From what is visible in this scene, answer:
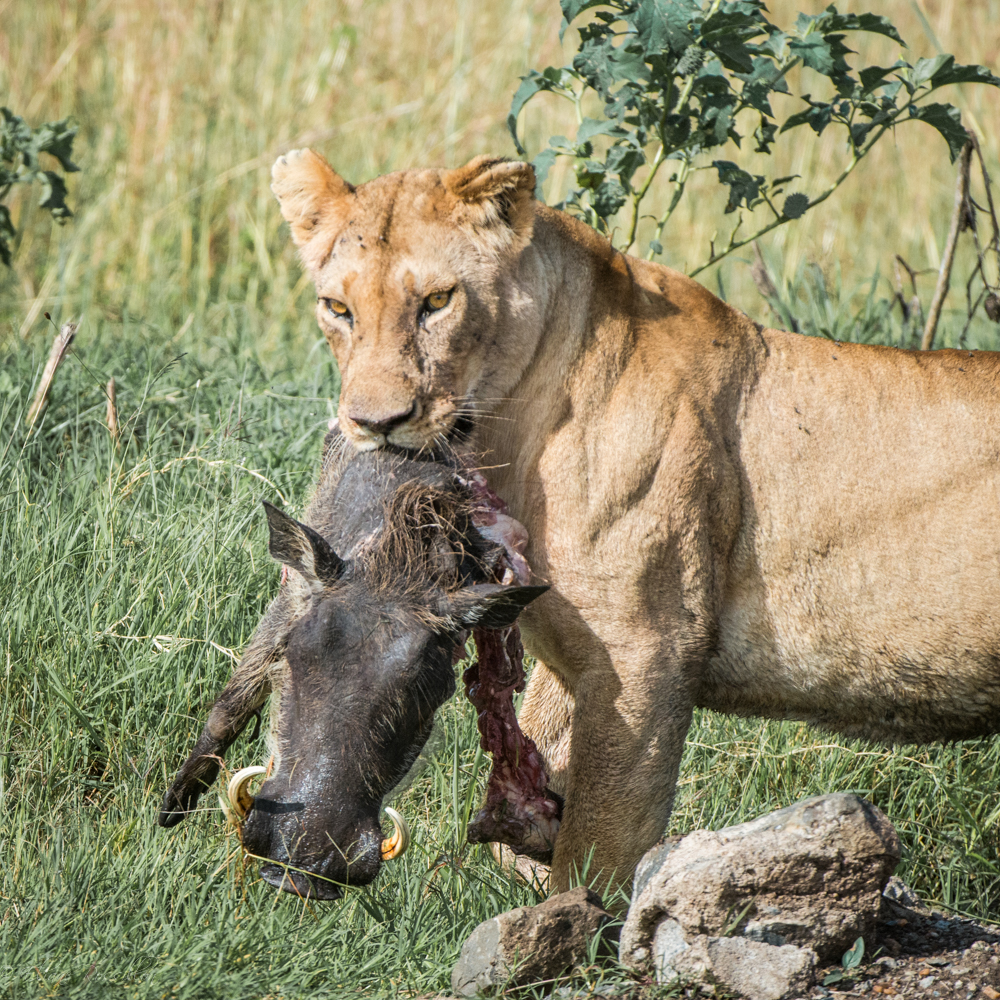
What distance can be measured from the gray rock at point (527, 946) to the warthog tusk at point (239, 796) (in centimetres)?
58

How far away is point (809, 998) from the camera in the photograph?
2.72m

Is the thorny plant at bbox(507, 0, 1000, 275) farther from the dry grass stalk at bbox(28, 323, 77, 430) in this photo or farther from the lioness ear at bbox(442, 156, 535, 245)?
the dry grass stalk at bbox(28, 323, 77, 430)

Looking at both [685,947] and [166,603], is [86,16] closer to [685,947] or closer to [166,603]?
[166,603]

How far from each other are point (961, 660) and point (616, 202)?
2098 mm

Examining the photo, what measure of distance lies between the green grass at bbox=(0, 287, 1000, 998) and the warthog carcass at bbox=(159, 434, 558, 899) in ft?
0.89

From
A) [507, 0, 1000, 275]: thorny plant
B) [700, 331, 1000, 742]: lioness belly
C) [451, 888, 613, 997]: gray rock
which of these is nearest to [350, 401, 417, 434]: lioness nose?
[700, 331, 1000, 742]: lioness belly

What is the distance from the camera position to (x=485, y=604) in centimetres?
288

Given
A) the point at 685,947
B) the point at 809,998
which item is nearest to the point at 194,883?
the point at 685,947

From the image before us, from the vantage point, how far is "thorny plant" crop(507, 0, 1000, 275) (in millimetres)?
3980

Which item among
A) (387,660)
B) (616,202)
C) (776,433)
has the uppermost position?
(616,202)

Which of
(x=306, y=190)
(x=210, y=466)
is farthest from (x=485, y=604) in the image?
(x=210, y=466)

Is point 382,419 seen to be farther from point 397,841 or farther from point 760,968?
point 760,968

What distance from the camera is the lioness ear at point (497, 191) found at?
319 centimetres

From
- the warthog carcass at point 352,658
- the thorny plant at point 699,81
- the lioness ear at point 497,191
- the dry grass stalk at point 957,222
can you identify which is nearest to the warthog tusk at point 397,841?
the warthog carcass at point 352,658
